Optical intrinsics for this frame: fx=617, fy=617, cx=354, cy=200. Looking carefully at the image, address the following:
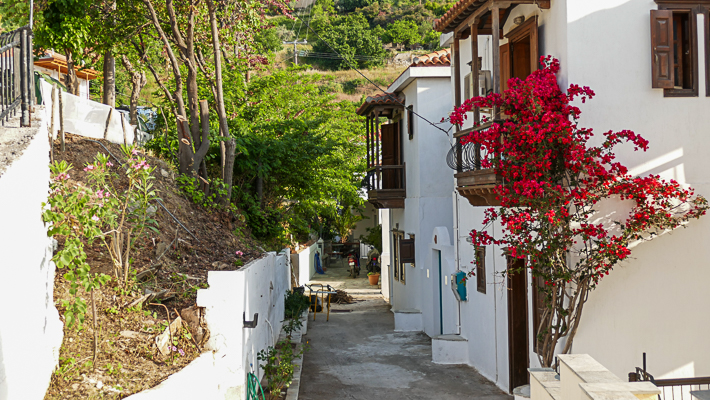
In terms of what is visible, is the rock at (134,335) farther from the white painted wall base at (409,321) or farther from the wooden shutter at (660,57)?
the white painted wall base at (409,321)

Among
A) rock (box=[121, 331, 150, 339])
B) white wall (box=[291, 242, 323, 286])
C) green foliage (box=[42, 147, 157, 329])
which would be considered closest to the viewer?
green foliage (box=[42, 147, 157, 329])

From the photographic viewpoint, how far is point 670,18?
7.64 metres

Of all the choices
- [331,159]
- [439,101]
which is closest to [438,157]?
[439,101]

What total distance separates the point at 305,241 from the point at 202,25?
57.7ft

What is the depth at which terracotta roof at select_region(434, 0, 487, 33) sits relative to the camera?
8.49 metres

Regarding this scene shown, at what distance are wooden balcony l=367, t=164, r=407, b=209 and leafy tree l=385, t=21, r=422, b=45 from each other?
62.2 m

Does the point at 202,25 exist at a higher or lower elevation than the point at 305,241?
higher

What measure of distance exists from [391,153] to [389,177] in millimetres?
1033

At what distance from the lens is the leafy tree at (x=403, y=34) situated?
7756 centimetres

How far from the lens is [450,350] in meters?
12.6

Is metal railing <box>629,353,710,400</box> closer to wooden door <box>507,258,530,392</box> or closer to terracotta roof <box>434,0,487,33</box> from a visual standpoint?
wooden door <box>507,258,530,392</box>

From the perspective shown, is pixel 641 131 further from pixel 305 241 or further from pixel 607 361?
pixel 305 241

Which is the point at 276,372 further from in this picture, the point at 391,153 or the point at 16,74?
the point at 391,153

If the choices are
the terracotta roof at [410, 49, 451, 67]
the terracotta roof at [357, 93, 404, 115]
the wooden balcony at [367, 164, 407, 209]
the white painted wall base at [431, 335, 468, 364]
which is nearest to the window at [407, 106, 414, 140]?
the terracotta roof at [357, 93, 404, 115]
